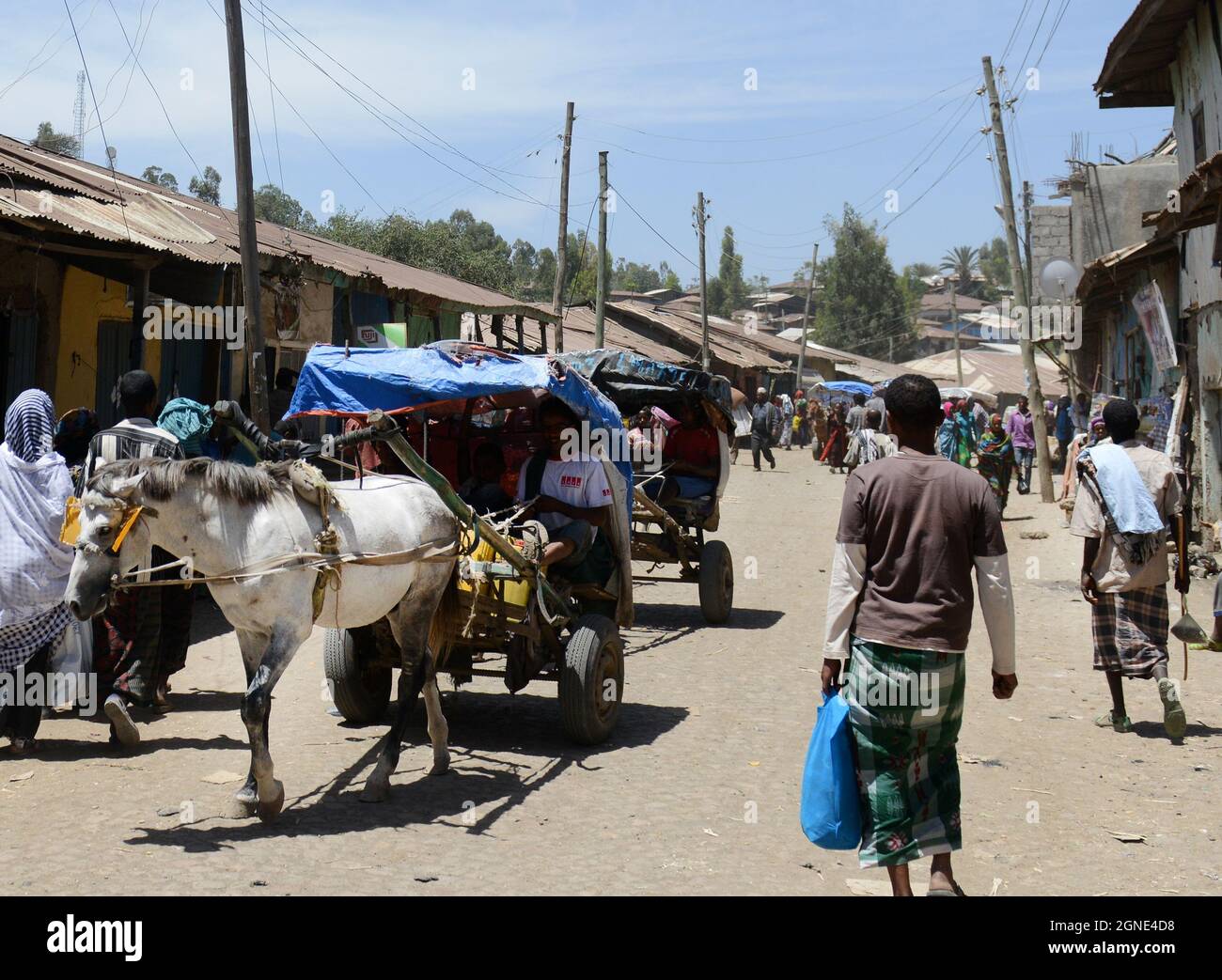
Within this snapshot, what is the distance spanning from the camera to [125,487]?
5.51m

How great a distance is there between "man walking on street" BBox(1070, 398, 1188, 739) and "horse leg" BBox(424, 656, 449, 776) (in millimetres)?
4089

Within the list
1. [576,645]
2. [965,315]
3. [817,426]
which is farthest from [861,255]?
[576,645]

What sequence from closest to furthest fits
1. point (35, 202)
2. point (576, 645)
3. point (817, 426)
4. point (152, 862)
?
point (152, 862) < point (576, 645) < point (35, 202) < point (817, 426)

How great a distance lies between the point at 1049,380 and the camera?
59.2 metres

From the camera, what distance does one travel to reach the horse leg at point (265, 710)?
5711 mm

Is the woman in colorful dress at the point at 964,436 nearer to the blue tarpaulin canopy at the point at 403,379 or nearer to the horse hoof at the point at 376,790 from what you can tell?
the blue tarpaulin canopy at the point at 403,379

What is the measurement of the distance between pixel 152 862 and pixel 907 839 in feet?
10.2

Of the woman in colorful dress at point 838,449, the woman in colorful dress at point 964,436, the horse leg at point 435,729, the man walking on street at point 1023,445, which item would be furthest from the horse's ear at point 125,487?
the woman in colorful dress at point 838,449

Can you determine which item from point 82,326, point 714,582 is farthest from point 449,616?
point 82,326

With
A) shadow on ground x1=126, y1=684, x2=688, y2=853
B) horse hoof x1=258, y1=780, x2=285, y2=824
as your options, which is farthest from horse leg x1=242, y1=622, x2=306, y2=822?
shadow on ground x1=126, y1=684, x2=688, y2=853

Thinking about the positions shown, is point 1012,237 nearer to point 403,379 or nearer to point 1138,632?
point 1138,632

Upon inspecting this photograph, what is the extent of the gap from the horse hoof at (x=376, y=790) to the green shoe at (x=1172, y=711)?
4843 millimetres
